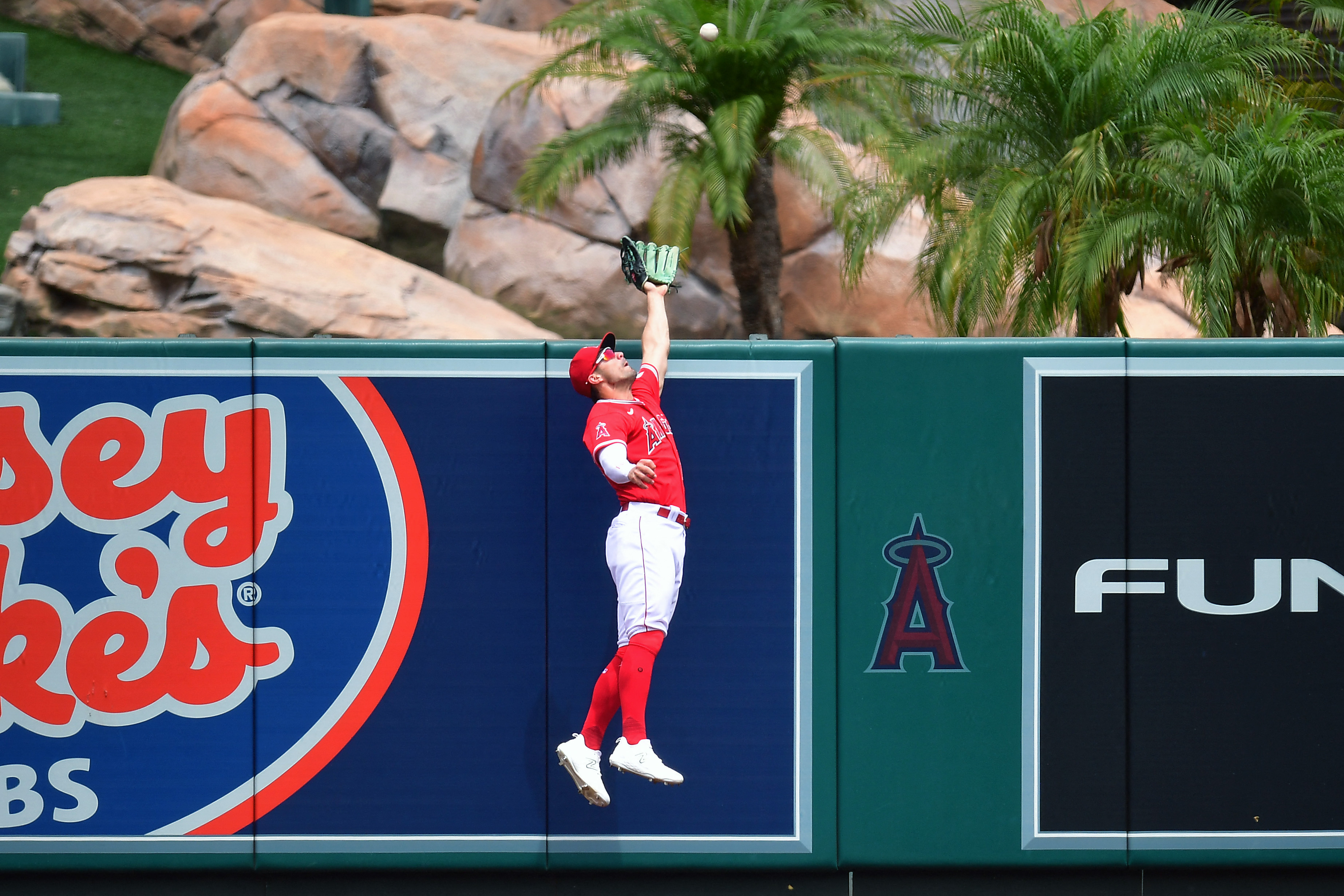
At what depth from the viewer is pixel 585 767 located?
16.6 ft

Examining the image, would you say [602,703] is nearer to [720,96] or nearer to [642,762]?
[642,762]

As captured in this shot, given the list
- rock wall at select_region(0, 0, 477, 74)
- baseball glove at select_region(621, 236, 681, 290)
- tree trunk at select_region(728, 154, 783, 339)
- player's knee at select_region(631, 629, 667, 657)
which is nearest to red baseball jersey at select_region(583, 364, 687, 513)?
baseball glove at select_region(621, 236, 681, 290)

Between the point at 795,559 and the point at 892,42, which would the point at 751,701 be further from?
the point at 892,42

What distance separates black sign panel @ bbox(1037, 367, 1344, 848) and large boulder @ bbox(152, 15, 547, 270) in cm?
1908

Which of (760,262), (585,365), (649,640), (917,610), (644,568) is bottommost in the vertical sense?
(649,640)

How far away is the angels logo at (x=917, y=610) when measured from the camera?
5422 millimetres

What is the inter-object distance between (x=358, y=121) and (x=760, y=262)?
1012 centimetres

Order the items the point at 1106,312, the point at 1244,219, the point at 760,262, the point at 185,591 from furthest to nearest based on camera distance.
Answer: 1. the point at 760,262
2. the point at 1106,312
3. the point at 1244,219
4. the point at 185,591

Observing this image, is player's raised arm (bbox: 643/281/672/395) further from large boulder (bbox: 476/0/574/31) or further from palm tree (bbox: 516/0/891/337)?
large boulder (bbox: 476/0/574/31)

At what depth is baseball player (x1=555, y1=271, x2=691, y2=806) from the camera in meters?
5.05

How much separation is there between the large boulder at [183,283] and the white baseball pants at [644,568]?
13.1 metres

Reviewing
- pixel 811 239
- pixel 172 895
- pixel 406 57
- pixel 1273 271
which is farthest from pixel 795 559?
pixel 406 57

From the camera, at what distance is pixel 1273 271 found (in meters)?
11.0

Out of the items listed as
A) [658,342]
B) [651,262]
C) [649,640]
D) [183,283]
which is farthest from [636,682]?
[183,283]
